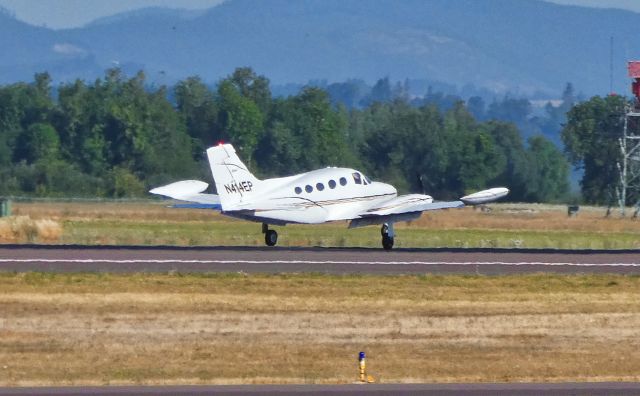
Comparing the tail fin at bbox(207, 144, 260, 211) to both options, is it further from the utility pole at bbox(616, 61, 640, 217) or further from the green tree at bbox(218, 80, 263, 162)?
the green tree at bbox(218, 80, 263, 162)

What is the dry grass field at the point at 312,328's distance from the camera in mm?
26562

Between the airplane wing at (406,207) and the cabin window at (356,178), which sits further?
the cabin window at (356,178)

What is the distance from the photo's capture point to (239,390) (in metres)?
23.4

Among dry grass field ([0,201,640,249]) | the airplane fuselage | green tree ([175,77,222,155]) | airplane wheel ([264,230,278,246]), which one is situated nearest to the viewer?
the airplane fuselage

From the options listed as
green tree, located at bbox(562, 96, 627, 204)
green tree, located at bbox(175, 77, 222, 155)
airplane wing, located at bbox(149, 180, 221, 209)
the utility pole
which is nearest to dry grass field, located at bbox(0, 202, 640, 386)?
airplane wing, located at bbox(149, 180, 221, 209)

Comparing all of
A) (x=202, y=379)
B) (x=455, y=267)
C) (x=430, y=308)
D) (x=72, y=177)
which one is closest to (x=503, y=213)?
(x=72, y=177)

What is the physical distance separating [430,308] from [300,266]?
7.09 m

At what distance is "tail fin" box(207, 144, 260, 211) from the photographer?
151 feet

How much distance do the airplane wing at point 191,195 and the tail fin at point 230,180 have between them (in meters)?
1.19

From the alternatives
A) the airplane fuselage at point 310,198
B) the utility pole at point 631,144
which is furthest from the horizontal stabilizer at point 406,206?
the utility pole at point 631,144

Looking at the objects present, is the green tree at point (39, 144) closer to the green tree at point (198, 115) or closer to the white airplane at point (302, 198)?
the green tree at point (198, 115)

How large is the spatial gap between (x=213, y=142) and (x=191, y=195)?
5573 centimetres

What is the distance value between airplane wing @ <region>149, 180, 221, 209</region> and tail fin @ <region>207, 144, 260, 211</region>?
1190 mm

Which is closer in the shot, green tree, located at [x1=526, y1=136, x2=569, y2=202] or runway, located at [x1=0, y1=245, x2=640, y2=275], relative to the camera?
runway, located at [x1=0, y1=245, x2=640, y2=275]
